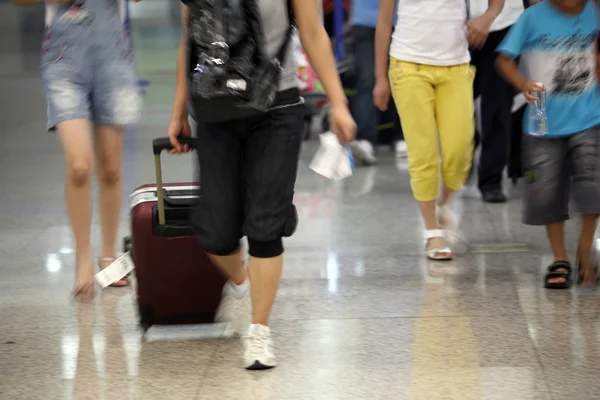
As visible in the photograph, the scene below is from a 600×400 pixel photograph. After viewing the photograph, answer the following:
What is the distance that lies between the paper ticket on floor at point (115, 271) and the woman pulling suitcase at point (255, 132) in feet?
2.71

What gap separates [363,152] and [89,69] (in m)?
3.80

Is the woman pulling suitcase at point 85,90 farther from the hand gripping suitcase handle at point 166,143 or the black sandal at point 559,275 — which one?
the black sandal at point 559,275

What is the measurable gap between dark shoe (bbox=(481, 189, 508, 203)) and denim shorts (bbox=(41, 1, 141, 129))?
279cm

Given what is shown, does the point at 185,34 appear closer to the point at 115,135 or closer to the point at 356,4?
the point at 115,135

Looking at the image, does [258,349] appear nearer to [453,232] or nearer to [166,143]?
[166,143]

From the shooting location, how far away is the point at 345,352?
4.05m

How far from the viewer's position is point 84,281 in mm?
4824

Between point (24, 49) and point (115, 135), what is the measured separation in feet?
46.5

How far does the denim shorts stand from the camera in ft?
14.8

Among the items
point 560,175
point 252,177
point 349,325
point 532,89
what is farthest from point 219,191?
point 560,175

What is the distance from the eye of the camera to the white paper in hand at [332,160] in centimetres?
366

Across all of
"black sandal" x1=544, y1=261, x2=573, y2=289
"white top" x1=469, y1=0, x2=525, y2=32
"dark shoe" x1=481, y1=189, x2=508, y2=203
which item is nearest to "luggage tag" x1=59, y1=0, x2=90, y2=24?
"black sandal" x1=544, y1=261, x2=573, y2=289

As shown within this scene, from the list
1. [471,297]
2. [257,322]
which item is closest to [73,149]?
[257,322]

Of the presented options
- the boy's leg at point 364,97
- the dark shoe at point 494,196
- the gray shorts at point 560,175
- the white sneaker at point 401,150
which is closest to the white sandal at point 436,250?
the gray shorts at point 560,175
